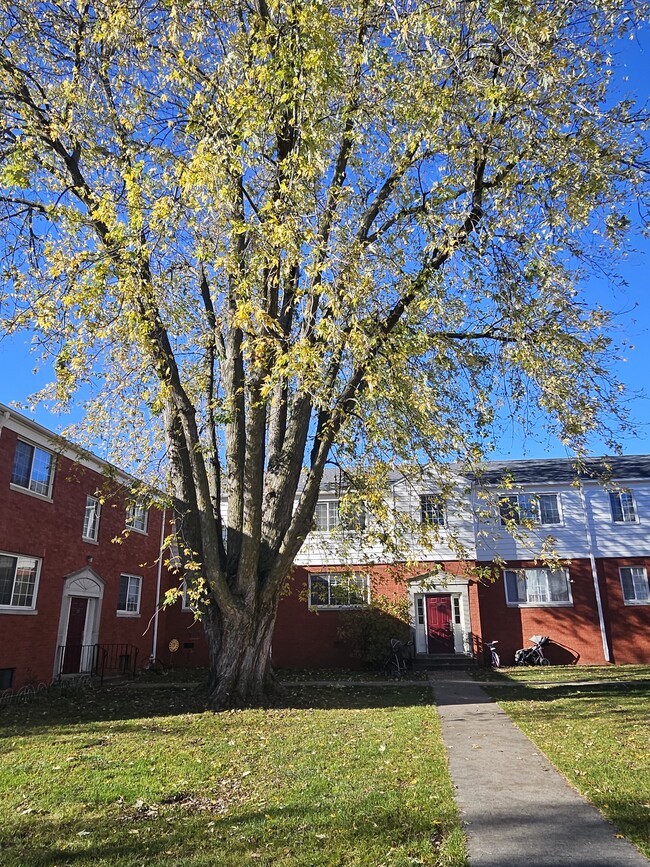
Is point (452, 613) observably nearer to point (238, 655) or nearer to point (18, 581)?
point (238, 655)

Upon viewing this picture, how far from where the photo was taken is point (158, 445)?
13.4 metres

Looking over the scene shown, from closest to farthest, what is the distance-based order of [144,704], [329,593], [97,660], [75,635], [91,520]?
[144,704]
[75,635]
[97,660]
[91,520]
[329,593]

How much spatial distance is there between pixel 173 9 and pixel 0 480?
10.3 metres

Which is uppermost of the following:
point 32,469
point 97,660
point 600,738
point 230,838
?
point 32,469

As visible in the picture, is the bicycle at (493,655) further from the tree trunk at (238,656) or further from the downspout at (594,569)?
the tree trunk at (238,656)

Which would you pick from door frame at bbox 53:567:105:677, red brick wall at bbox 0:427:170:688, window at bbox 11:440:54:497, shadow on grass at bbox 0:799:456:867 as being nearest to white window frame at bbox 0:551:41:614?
red brick wall at bbox 0:427:170:688

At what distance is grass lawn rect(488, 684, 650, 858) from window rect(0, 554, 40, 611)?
36.8 feet

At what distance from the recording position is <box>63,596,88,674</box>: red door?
17172 mm

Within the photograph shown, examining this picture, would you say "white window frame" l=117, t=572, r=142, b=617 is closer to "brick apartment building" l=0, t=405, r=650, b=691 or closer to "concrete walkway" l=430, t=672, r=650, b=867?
"brick apartment building" l=0, t=405, r=650, b=691

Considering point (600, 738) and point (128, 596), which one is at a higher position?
point (128, 596)

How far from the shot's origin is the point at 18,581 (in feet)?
49.1

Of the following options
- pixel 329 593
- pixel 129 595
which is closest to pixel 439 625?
pixel 329 593

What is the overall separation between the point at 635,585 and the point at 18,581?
19.2m

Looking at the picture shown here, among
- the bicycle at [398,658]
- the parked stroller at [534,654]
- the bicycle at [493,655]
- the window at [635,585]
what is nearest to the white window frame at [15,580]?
the bicycle at [398,658]
